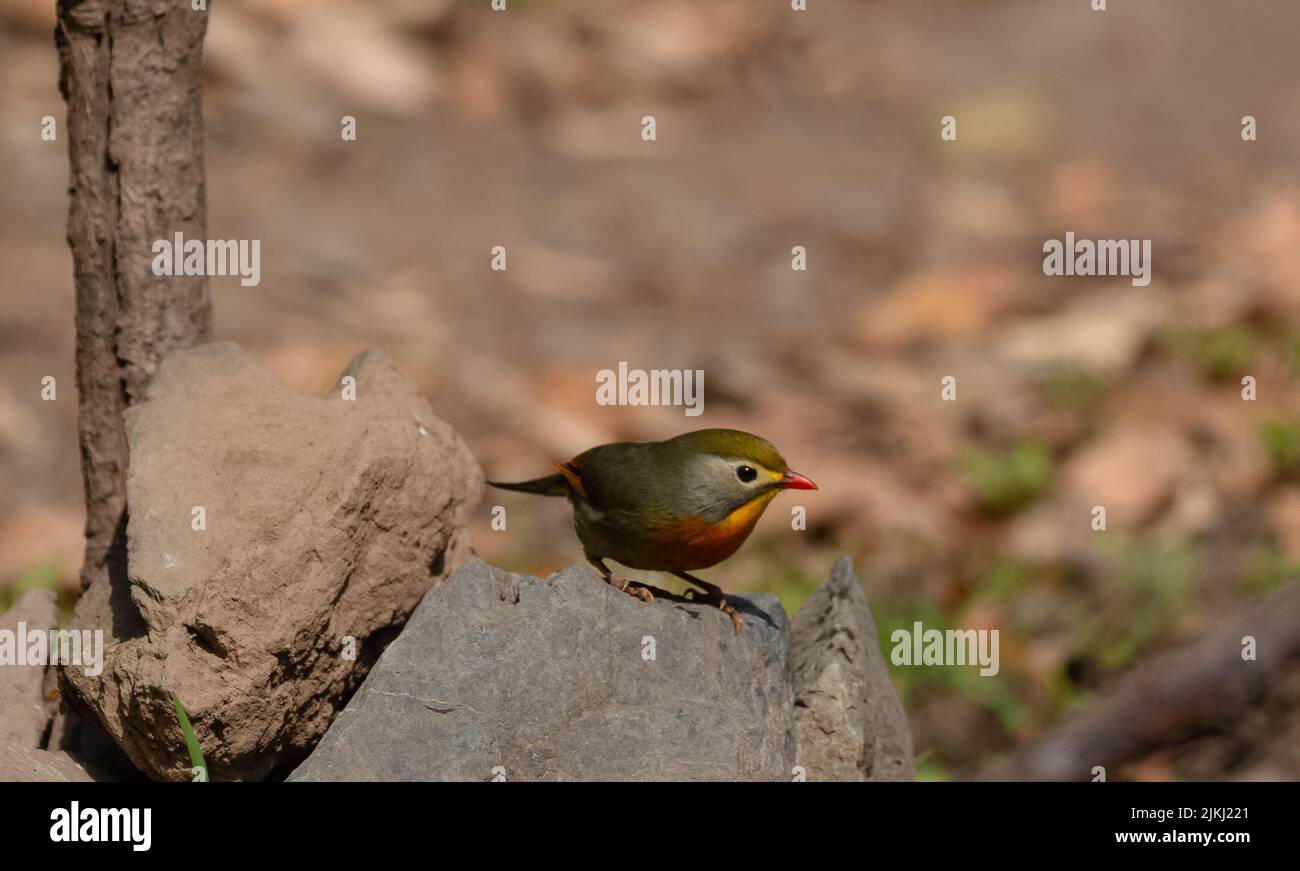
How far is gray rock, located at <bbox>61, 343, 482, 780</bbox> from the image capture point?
3.68m

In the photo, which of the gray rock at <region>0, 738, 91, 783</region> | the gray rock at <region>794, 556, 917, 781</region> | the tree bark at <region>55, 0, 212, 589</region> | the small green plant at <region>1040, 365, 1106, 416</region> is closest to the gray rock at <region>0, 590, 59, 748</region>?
the gray rock at <region>0, 738, 91, 783</region>

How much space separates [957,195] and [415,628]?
841 cm

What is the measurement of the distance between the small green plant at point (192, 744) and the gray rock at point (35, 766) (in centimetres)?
44

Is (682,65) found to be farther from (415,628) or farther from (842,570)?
(415,628)

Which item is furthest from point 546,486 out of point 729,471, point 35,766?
point 35,766

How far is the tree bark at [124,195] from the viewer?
4191mm

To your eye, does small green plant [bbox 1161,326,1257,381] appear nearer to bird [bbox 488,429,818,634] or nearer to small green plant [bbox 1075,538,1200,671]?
small green plant [bbox 1075,538,1200,671]

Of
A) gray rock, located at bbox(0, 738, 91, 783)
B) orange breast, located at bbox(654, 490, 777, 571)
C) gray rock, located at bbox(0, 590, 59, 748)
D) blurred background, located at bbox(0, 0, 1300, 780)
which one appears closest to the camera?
gray rock, located at bbox(0, 738, 91, 783)

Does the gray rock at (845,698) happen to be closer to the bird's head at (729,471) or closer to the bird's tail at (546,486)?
the bird's head at (729,471)

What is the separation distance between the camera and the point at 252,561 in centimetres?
373

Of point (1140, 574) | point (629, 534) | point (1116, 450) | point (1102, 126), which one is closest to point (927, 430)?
point (1116, 450)

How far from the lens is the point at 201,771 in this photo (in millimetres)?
3676

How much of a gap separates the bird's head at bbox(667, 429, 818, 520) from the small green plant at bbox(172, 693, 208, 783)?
1.48 m

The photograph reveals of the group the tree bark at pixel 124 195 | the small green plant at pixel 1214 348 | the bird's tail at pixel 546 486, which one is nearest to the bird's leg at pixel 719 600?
the bird's tail at pixel 546 486
